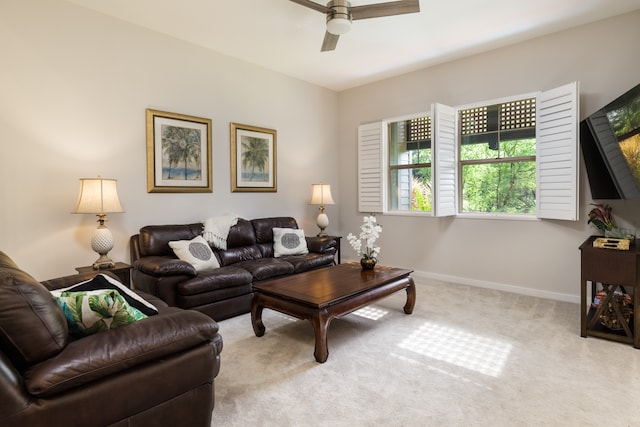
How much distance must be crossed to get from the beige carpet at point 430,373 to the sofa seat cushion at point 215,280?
1.19ft

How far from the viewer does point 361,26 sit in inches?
144

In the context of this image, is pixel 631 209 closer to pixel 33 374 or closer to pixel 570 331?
pixel 570 331

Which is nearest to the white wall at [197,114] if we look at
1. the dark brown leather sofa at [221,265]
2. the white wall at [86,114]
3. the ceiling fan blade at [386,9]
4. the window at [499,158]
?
the white wall at [86,114]

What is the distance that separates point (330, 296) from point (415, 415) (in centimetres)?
Result: 96

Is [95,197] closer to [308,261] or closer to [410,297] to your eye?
[308,261]

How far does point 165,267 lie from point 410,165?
143 inches

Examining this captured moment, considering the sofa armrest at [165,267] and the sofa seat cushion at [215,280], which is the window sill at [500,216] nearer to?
the sofa seat cushion at [215,280]

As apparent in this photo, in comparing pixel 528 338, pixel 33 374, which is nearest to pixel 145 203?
pixel 33 374

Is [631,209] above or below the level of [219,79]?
below

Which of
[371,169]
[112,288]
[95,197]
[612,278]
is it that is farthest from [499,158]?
[95,197]

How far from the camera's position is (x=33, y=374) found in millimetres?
1281

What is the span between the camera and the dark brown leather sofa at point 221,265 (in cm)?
315

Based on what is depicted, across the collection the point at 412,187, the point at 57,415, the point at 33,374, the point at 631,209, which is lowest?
the point at 57,415

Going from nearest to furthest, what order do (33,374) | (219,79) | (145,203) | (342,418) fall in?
(33,374) < (342,418) < (145,203) < (219,79)
